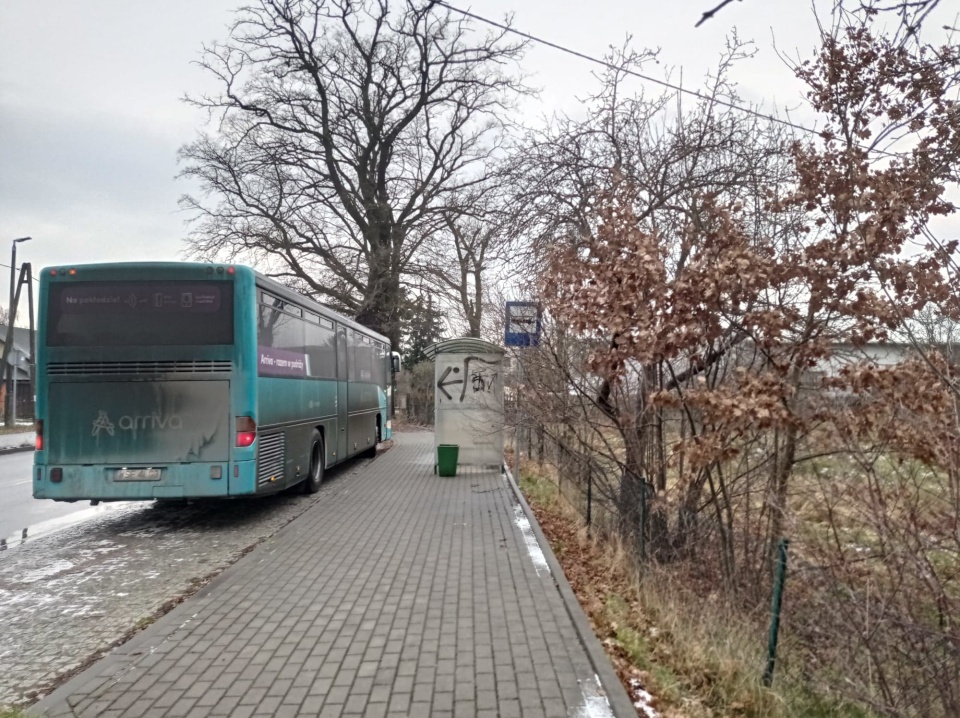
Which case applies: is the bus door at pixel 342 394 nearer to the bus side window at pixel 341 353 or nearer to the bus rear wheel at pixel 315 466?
the bus side window at pixel 341 353

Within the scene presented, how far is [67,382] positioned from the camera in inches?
368

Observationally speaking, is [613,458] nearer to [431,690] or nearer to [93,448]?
[431,690]

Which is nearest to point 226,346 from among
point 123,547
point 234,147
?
point 123,547

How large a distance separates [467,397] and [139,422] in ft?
25.1

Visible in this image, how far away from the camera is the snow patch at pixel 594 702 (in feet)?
13.8

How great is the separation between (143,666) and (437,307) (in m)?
26.0

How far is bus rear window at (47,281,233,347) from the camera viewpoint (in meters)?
9.35

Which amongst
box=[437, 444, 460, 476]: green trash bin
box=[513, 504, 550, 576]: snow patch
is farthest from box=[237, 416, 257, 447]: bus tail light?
box=[437, 444, 460, 476]: green trash bin

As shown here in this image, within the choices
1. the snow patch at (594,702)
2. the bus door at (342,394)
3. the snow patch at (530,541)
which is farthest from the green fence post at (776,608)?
the bus door at (342,394)

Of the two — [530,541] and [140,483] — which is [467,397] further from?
[140,483]

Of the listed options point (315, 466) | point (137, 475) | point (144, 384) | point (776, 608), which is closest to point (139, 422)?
point (144, 384)

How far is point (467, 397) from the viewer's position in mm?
15945

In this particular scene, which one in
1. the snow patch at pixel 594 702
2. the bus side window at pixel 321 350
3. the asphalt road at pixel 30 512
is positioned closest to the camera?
the snow patch at pixel 594 702

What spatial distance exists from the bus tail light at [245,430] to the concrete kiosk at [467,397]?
6.40 metres
